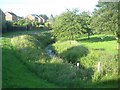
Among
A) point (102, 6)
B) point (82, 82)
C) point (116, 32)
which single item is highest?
point (102, 6)

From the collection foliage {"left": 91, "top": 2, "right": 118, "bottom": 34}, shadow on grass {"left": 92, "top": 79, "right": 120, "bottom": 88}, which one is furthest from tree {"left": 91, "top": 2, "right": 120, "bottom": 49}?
shadow on grass {"left": 92, "top": 79, "right": 120, "bottom": 88}

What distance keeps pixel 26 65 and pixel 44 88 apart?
8.29 m

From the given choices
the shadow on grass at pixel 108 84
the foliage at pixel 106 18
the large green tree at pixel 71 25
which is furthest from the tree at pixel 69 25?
the shadow on grass at pixel 108 84

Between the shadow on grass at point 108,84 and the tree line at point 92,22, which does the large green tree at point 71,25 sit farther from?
the shadow on grass at point 108,84

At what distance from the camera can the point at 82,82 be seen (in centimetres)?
2092

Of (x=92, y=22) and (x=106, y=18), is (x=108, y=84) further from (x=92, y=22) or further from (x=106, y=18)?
(x=92, y=22)

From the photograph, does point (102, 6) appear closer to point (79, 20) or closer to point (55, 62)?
point (79, 20)

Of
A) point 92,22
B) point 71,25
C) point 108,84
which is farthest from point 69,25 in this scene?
point 108,84

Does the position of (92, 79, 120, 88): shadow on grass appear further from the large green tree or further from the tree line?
the large green tree

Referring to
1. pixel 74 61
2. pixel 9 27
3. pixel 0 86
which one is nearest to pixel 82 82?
pixel 0 86

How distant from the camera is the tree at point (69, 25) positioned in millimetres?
59125

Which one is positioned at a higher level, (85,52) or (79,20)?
(79,20)

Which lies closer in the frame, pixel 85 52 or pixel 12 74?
pixel 12 74

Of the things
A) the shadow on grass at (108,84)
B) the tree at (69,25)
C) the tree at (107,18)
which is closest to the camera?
the shadow on grass at (108,84)
